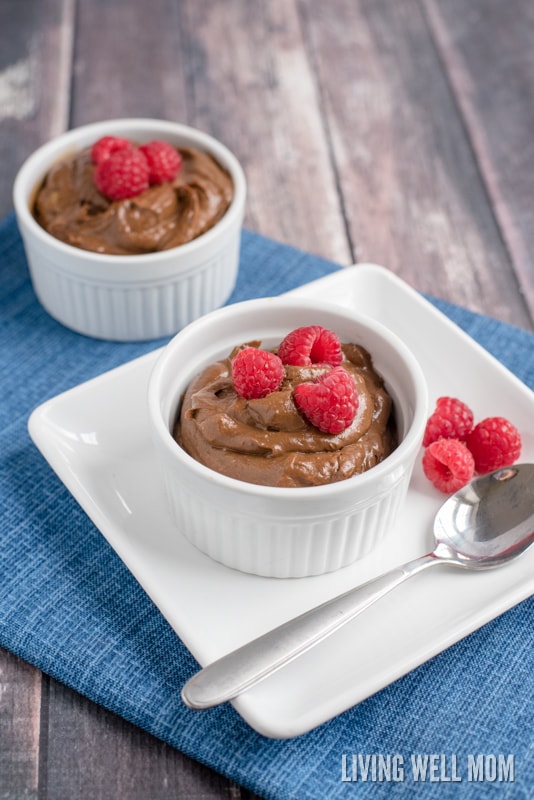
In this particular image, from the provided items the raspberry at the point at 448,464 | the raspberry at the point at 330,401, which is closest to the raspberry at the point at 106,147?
the raspberry at the point at 330,401

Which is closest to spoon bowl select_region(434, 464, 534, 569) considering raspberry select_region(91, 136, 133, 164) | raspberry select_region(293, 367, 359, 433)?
raspberry select_region(293, 367, 359, 433)

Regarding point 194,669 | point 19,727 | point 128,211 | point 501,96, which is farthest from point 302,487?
point 501,96

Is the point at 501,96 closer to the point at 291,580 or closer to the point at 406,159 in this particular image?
the point at 406,159

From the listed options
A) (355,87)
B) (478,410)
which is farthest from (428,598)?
(355,87)

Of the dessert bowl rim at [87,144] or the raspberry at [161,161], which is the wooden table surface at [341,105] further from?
the raspberry at [161,161]

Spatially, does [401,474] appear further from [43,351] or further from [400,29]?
[400,29]

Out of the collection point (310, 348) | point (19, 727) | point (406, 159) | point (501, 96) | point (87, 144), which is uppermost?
point (310, 348)
